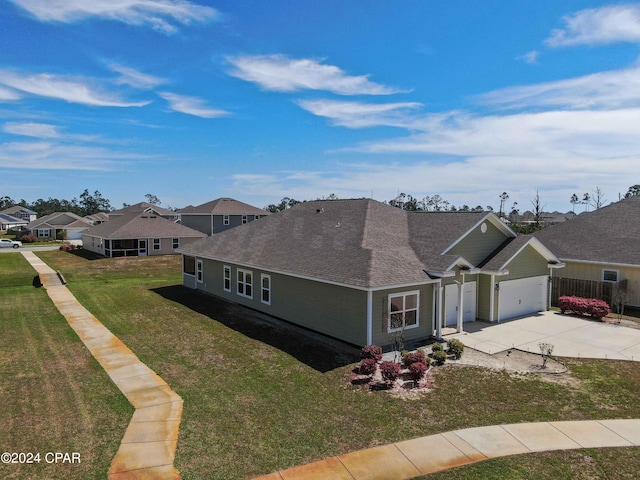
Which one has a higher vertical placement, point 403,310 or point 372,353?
point 403,310

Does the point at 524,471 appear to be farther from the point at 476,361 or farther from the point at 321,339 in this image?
the point at 321,339

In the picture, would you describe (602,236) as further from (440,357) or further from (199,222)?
(199,222)

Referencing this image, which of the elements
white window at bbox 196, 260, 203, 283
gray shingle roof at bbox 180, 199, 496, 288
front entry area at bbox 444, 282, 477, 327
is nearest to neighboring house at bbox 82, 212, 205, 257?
white window at bbox 196, 260, 203, 283

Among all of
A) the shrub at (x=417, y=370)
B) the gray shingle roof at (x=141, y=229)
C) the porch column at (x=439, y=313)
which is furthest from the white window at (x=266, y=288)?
the gray shingle roof at (x=141, y=229)

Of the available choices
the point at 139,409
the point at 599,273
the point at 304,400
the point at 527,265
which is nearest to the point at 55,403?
the point at 139,409

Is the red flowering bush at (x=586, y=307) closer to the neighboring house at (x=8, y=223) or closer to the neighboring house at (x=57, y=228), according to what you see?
the neighboring house at (x=57, y=228)
